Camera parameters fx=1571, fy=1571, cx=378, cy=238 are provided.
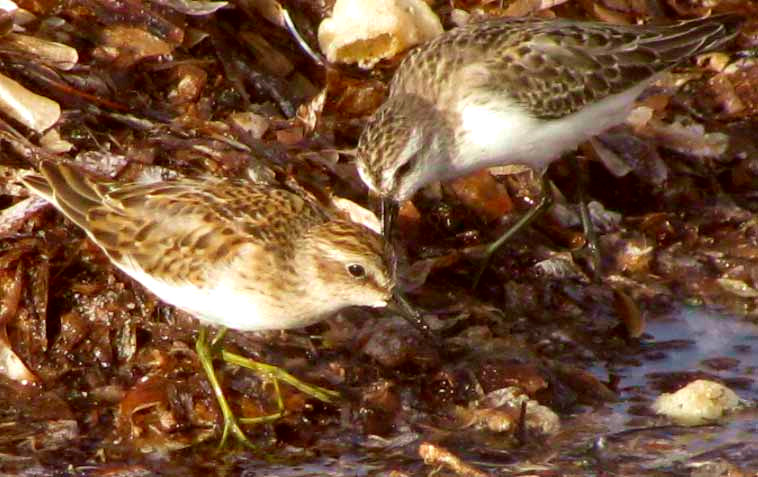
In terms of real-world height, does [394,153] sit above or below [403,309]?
above

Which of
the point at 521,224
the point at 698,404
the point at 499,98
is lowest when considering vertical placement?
the point at 698,404

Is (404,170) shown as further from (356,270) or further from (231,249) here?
(231,249)

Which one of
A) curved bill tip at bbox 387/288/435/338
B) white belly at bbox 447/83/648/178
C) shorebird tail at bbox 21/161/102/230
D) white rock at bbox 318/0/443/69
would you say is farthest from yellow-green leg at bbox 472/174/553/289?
shorebird tail at bbox 21/161/102/230

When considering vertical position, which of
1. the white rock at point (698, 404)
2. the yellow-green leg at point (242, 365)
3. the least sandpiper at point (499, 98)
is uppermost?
the least sandpiper at point (499, 98)

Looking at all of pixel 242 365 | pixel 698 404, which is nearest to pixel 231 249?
pixel 242 365

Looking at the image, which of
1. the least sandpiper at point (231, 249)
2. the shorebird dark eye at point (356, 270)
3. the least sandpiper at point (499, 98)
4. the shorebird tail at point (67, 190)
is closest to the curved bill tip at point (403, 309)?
the least sandpiper at point (231, 249)

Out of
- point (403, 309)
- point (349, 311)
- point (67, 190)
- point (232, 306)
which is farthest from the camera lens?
point (349, 311)

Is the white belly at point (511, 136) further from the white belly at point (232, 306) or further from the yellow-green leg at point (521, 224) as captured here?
the white belly at point (232, 306)
